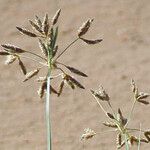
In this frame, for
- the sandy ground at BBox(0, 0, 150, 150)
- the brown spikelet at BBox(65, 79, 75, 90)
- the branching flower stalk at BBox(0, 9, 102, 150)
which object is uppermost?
the sandy ground at BBox(0, 0, 150, 150)

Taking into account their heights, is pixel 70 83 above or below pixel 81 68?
below

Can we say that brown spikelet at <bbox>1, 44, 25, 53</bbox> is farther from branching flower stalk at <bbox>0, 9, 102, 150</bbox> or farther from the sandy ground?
the sandy ground

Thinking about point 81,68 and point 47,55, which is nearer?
point 47,55

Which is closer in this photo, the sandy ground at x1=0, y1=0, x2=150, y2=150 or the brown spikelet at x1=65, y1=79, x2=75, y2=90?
the brown spikelet at x1=65, y1=79, x2=75, y2=90

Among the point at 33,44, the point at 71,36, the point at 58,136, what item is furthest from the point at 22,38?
the point at 58,136

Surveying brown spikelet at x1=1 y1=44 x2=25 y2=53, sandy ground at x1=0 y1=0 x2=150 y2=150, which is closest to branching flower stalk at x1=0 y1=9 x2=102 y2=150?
brown spikelet at x1=1 y1=44 x2=25 y2=53

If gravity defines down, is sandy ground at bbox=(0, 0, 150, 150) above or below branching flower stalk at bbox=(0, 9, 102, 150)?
above

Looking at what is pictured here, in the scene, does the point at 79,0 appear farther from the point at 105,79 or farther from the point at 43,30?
the point at 43,30

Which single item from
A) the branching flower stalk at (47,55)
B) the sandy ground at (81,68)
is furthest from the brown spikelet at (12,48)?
the sandy ground at (81,68)

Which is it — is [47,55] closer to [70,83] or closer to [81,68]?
[70,83]

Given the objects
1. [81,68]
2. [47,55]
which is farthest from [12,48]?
[81,68]
